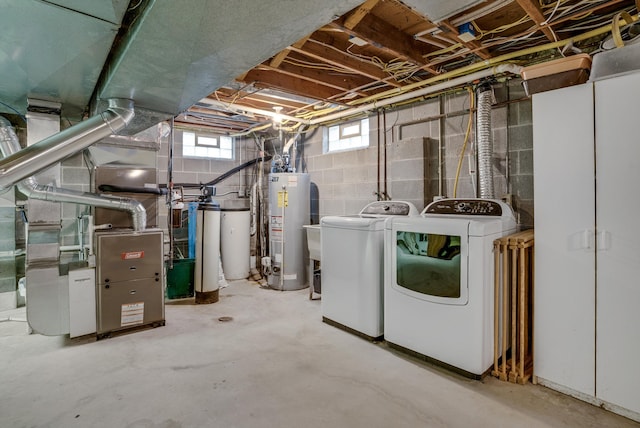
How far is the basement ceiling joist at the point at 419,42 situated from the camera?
7.06 feet

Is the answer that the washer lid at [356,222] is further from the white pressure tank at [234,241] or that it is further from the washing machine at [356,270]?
the white pressure tank at [234,241]

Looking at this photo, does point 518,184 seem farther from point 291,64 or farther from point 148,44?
point 148,44

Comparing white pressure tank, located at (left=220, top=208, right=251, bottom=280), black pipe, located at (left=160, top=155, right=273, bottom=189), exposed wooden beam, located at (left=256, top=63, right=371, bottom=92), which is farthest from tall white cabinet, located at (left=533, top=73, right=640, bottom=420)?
black pipe, located at (left=160, top=155, right=273, bottom=189)

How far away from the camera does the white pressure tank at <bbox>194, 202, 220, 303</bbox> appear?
3873 mm

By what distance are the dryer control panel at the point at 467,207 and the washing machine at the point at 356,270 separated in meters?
0.29

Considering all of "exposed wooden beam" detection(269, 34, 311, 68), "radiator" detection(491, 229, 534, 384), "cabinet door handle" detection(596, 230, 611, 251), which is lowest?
"radiator" detection(491, 229, 534, 384)

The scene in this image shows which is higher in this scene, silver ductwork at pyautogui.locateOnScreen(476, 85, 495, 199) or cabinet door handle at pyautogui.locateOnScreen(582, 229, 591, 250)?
silver ductwork at pyautogui.locateOnScreen(476, 85, 495, 199)

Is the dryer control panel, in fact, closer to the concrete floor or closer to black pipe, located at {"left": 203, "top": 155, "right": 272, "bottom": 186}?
the concrete floor

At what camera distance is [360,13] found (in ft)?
6.90

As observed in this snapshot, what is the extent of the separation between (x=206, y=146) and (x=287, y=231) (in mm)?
2161

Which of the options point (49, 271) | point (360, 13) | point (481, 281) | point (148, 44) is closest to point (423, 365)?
point (481, 281)

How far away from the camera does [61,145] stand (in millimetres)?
2463

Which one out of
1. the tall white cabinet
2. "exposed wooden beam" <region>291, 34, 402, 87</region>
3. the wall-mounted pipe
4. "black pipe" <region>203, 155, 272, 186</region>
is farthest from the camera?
"black pipe" <region>203, 155, 272, 186</region>

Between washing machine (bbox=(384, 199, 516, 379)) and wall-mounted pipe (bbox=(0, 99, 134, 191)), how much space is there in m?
2.37
